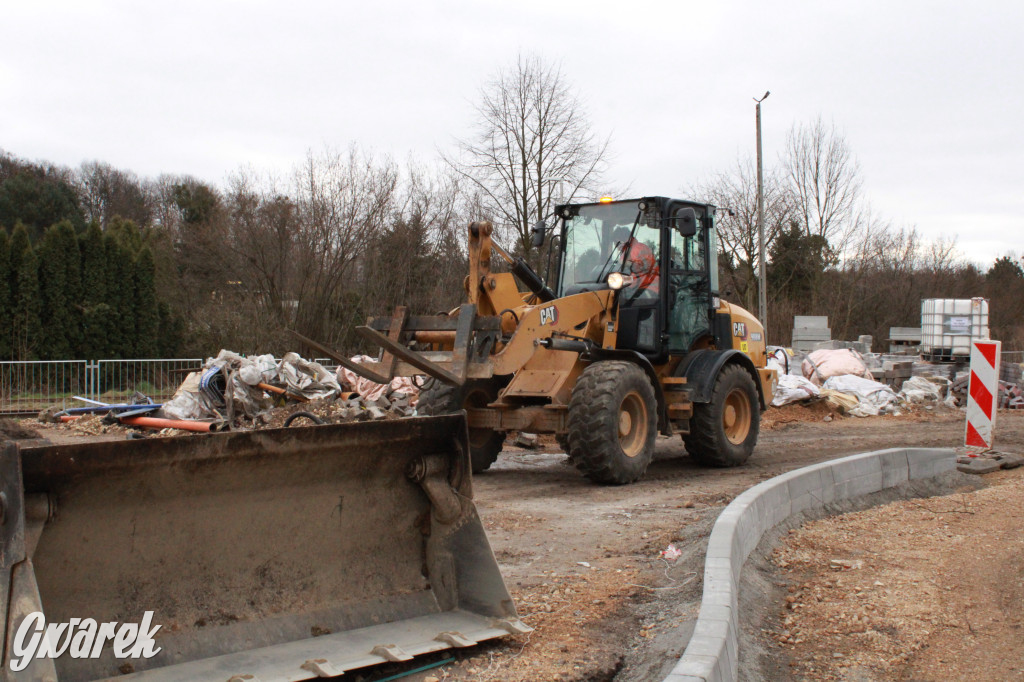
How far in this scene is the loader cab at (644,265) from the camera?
9570 millimetres

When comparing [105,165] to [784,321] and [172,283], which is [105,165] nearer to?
[172,283]

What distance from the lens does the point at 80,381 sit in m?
16.9

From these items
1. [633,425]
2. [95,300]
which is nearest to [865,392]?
[633,425]

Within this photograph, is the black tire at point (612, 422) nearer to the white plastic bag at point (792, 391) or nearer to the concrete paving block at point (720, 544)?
the concrete paving block at point (720, 544)

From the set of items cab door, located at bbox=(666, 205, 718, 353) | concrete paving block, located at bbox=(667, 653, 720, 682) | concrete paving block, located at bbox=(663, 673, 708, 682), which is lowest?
concrete paving block, located at bbox=(667, 653, 720, 682)

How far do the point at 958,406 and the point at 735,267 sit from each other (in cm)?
1646

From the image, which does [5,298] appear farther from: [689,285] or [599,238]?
[689,285]

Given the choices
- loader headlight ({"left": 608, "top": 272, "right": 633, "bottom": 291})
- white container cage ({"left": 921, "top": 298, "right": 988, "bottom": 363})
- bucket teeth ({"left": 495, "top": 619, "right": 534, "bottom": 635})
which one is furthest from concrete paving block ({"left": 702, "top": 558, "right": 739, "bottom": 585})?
white container cage ({"left": 921, "top": 298, "right": 988, "bottom": 363})

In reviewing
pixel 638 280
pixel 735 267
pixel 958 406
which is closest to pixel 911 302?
pixel 735 267

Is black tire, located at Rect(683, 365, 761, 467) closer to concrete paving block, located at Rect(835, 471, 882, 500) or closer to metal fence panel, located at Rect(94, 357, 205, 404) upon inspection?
concrete paving block, located at Rect(835, 471, 882, 500)

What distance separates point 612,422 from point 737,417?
9.87ft

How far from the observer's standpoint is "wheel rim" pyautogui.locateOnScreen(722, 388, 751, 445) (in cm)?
1061

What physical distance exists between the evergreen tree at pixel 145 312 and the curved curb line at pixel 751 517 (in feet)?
59.7

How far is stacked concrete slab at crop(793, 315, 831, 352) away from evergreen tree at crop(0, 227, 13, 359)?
751 inches
